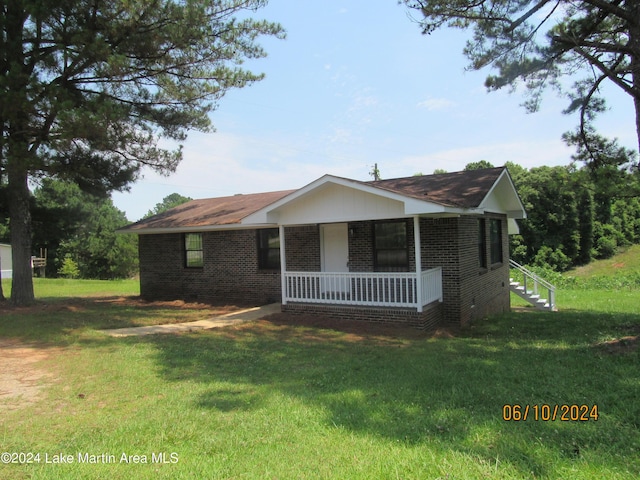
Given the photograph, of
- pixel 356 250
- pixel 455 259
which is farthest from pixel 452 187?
pixel 356 250

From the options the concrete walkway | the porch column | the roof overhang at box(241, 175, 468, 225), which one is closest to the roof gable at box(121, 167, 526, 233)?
the roof overhang at box(241, 175, 468, 225)

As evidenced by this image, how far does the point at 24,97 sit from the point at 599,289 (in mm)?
29948

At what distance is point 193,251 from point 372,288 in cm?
793

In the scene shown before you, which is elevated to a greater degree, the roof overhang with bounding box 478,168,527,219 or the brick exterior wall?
the roof overhang with bounding box 478,168,527,219

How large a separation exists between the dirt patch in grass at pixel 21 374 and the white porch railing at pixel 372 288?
5.68 meters

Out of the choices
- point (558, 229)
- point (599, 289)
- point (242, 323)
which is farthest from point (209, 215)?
point (558, 229)

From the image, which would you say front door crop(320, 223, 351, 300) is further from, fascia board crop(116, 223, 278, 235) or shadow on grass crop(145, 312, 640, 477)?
Result: shadow on grass crop(145, 312, 640, 477)

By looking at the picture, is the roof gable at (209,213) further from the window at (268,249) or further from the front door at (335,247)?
the front door at (335,247)

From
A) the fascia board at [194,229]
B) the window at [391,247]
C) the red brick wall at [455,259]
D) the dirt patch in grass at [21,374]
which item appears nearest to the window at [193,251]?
the fascia board at [194,229]

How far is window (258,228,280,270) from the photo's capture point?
13.8 meters

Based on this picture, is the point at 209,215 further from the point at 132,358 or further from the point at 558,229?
the point at 558,229

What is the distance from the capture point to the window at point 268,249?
13.8 metres

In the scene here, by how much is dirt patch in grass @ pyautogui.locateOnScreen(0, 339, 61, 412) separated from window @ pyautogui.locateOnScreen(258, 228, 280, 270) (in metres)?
7.10

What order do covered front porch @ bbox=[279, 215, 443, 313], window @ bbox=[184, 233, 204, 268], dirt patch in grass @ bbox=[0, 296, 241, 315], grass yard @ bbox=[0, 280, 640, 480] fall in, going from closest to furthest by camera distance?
grass yard @ bbox=[0, 280, 640, 480] → covered front porch @ bbox=[279, 215, 443, 313] → dirt patch in grass @ bbox=[0, 296, 241, 315] → window @ bbox=[184, 233, 204, 268]
